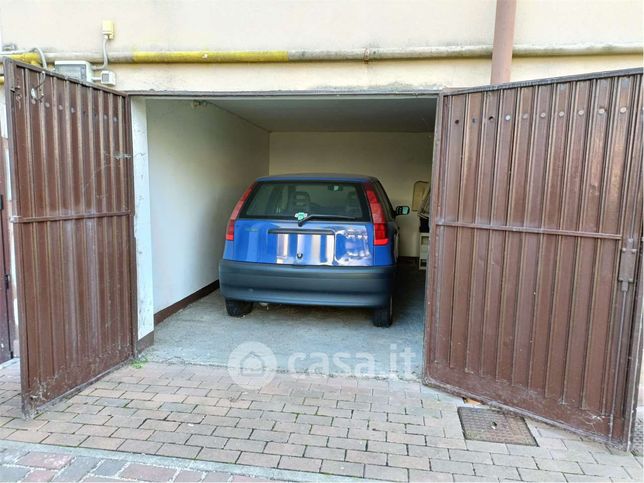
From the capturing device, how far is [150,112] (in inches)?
172

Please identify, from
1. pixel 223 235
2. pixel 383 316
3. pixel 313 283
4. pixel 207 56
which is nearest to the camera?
pixel 207 56

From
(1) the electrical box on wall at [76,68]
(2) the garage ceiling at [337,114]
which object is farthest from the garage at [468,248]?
(2) the garage ceiling at [337,114]

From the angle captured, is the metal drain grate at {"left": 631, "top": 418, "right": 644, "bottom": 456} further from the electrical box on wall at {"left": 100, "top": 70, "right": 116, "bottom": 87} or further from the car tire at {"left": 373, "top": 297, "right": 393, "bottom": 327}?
the electrical box on wall at {"left": 100, "top": 70, "right": 116, "bottom": 87}

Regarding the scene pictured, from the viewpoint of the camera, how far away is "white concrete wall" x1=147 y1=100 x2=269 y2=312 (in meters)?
4.57

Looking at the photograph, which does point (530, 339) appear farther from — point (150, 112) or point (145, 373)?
point (150, 112)

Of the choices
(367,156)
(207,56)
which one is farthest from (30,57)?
(367,156)

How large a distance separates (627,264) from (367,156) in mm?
6433

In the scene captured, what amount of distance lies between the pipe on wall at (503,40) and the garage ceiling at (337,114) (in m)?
1.87

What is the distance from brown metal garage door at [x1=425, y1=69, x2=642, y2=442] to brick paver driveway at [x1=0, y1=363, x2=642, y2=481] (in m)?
0.28

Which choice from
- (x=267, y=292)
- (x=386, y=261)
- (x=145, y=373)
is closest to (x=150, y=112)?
(x=267, y=292)

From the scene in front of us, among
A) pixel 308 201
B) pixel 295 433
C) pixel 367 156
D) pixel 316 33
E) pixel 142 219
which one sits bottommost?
pixel 295 433

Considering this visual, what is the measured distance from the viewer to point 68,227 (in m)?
3.01

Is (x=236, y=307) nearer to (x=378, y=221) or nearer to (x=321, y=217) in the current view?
(x=321, y=217)

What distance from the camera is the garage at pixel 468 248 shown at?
99.7 inches
